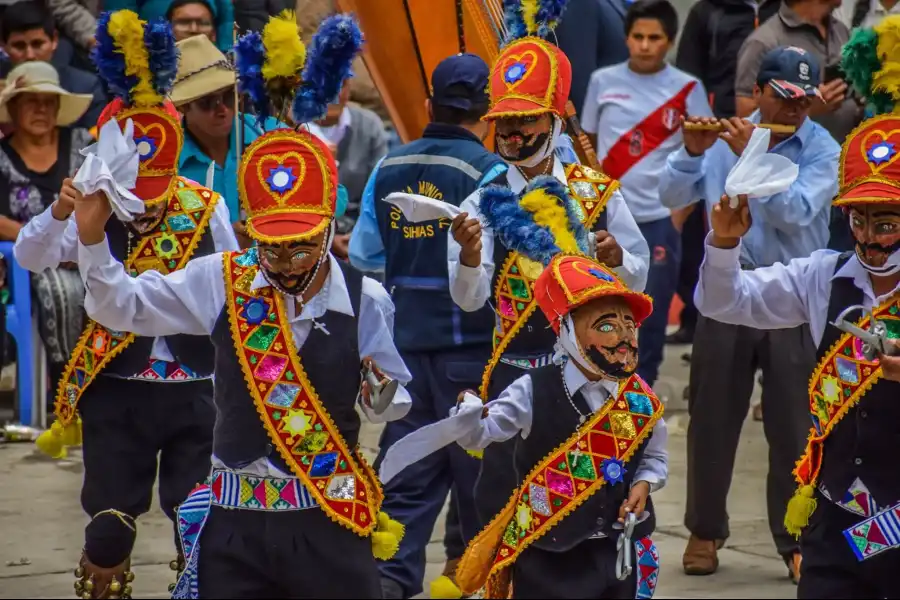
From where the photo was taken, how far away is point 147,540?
7.75 meters

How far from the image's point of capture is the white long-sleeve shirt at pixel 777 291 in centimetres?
534

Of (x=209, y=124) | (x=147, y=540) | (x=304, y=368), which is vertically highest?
(x=209, y=124)

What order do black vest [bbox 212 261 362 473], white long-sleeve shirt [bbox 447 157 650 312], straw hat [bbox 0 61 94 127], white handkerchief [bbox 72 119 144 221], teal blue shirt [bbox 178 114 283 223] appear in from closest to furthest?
white handkerchief [bbox 72 119 144 221], black vest [bbox 212 261 362 473], white long-sleeve shirt [bbox 447 157 650 312], teal blue shirt [bbox 178 114 283 223], straw hat [bbox 0 61 94 127]

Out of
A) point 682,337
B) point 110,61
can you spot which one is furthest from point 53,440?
point 682,337

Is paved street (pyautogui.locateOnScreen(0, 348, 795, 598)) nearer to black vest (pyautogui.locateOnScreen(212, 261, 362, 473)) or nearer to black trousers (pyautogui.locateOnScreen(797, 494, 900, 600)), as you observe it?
black trousers (pyautogui.locateOnScreen(797, 494, 900, 600))

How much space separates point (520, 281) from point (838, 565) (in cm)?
158

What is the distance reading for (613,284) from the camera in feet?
17.4

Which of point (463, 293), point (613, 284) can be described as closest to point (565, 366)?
point (613, 284)

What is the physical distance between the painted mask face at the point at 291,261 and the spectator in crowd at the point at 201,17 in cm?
398

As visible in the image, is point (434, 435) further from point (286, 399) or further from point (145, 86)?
point (145, 86)

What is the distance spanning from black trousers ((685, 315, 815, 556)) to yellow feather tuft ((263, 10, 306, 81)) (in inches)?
109

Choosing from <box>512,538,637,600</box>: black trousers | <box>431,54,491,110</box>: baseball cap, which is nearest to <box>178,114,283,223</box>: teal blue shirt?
<box>431,54,491,110</box>: baseball cap

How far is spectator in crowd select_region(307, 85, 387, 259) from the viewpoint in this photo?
A: 9414 mm

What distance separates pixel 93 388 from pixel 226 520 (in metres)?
1.36
